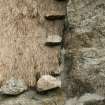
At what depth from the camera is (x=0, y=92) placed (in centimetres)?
179

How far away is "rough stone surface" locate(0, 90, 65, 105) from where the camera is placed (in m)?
1.74

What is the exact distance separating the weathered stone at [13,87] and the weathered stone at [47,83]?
93mm

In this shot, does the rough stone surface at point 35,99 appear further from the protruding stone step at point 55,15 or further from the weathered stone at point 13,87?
the protruding stone step at point 55,15

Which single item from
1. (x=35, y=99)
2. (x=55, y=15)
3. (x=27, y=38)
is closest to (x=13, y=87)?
(x=35, y=99)

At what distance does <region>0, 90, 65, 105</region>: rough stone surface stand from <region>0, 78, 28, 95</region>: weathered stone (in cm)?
3

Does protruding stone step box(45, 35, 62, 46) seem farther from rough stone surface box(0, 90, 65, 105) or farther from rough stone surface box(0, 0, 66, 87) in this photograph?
rough stone surface box(0, 90, 65, 105)

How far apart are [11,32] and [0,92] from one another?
1.45ft

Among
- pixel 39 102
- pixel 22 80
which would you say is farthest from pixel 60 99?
pixel 22 80

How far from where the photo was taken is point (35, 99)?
1754 mm

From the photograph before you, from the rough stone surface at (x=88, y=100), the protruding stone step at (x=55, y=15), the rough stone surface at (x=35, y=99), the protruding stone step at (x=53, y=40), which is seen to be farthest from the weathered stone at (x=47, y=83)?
the protruding stone step at (x=55, y=15)

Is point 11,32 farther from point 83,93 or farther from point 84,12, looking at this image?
Answer: point 83,93

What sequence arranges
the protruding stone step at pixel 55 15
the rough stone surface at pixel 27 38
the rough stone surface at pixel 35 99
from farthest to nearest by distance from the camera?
1. the protruding stone step at pixel 55 15
2. the rough stone surface at pixel 27 38
3. the rough stone surface at pixel 35 99

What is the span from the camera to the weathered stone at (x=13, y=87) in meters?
1.76

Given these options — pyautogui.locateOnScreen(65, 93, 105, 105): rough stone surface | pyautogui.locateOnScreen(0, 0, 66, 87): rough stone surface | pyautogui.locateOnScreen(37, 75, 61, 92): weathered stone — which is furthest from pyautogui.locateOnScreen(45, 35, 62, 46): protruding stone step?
pyautogui.locateOnScreen(65, 93, 105, 105): rough stone surface
